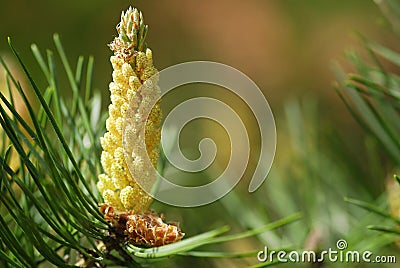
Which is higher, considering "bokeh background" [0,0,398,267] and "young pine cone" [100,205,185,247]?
"bokeh background" [0,0,398,267]

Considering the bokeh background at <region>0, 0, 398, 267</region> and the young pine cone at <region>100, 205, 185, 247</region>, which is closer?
the young pine cone at <region>100, 205, 185, 247</region>

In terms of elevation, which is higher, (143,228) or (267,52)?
(267,52)

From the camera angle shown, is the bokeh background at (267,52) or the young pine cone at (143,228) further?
the bokeh background at (267,52)

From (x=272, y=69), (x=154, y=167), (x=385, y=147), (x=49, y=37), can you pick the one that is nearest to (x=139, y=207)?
(x=154, y=167)

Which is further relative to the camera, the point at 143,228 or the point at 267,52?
the point at 267,52

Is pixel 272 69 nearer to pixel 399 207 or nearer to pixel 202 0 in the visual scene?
pixel 202 0
